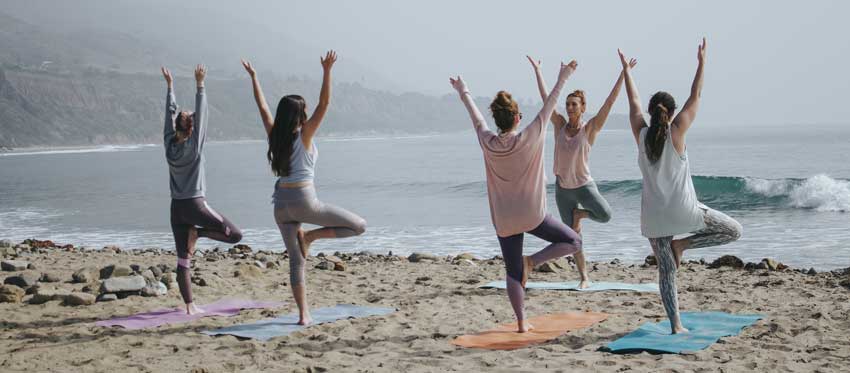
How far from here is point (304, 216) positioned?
242 inches

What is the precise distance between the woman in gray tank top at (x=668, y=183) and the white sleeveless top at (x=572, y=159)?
1960 mm

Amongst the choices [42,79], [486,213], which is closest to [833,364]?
[486,213]

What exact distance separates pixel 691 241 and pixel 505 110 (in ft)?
5.71

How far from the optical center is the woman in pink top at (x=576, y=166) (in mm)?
7715

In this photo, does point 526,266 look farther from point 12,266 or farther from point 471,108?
point 12,266

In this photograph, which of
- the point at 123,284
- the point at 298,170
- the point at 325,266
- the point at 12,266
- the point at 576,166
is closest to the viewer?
the point at 298,170

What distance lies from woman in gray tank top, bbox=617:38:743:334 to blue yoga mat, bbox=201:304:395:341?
2766 millimetres

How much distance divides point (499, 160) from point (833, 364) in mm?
2609

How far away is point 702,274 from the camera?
976 cm

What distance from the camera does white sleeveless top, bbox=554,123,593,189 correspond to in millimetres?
7730

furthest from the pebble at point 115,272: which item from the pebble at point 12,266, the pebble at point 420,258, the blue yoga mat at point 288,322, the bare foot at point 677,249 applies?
the bare foot at point 677,249

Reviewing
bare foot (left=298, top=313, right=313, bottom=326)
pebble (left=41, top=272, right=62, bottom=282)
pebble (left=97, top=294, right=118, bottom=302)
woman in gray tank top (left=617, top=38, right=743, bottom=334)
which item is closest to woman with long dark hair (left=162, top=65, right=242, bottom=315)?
bare foot (left=298, top=313, right=313, bottom=326)

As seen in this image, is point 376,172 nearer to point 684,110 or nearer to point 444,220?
point 444,220

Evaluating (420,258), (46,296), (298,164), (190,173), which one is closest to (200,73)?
(190,173)
